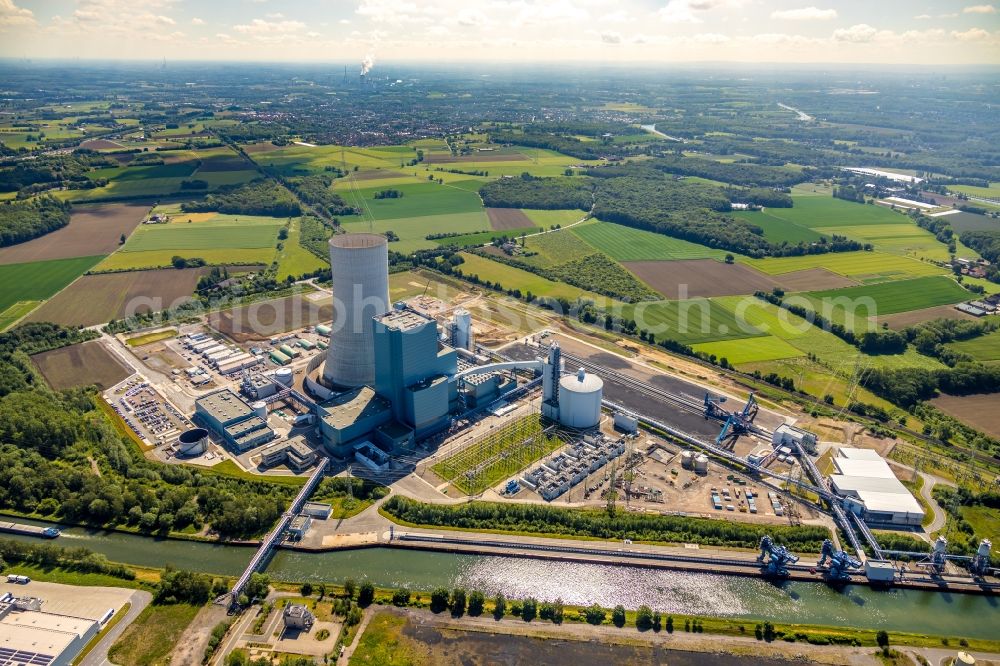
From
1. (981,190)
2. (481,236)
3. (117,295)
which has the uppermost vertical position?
(981,190)

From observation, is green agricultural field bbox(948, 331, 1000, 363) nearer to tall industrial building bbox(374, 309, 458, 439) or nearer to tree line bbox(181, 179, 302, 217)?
tall industrial building bbox(374, 309, 458, 439)

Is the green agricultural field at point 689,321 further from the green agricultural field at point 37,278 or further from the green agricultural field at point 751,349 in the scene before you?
the green agricultural field at point 37,278

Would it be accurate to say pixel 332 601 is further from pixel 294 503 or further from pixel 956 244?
pixel 956 244

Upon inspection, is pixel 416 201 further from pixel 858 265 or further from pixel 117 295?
pixel 858 265

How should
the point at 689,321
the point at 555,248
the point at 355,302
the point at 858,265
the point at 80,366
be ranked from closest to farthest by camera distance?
the point at 355,302 → the point at 80,366 → the point at 689,321 → the point at 858,265 → the point at 555,248

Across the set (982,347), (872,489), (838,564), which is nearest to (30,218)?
(838,564)

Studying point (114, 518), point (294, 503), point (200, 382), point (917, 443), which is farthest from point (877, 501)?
point (200, 382)
